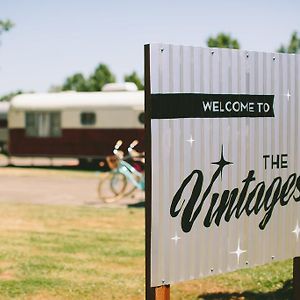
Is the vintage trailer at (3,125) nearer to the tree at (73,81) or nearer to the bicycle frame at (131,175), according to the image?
the bicycle frame at (131,175)

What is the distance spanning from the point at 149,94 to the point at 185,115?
343 millimetres

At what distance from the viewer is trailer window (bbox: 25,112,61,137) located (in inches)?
914

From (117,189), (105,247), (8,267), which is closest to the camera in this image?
(8,267)

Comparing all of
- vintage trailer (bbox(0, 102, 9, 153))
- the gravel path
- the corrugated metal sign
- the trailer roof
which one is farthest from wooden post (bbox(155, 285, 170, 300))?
vintage trailer (bbox(0, 102, 9, 153))

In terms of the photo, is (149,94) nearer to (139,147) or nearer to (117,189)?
(117,189)

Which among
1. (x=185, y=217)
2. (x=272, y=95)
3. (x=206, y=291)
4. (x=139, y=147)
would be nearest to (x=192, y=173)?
(x=185, y=217)

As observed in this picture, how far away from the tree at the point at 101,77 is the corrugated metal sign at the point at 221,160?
63.2m

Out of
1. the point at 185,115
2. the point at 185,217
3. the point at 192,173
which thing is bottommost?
the point at 185,217

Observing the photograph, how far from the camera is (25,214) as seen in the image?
463 inches

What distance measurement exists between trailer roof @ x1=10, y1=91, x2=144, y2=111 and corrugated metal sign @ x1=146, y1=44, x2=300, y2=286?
16.3m

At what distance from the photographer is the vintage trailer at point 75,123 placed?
21.7 meters

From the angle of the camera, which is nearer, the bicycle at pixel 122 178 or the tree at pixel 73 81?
the bicycle at pixel 122 178

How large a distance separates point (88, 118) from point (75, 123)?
0.55 metres

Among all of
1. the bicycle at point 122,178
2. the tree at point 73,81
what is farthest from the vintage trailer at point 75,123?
the tree at point 73,81
